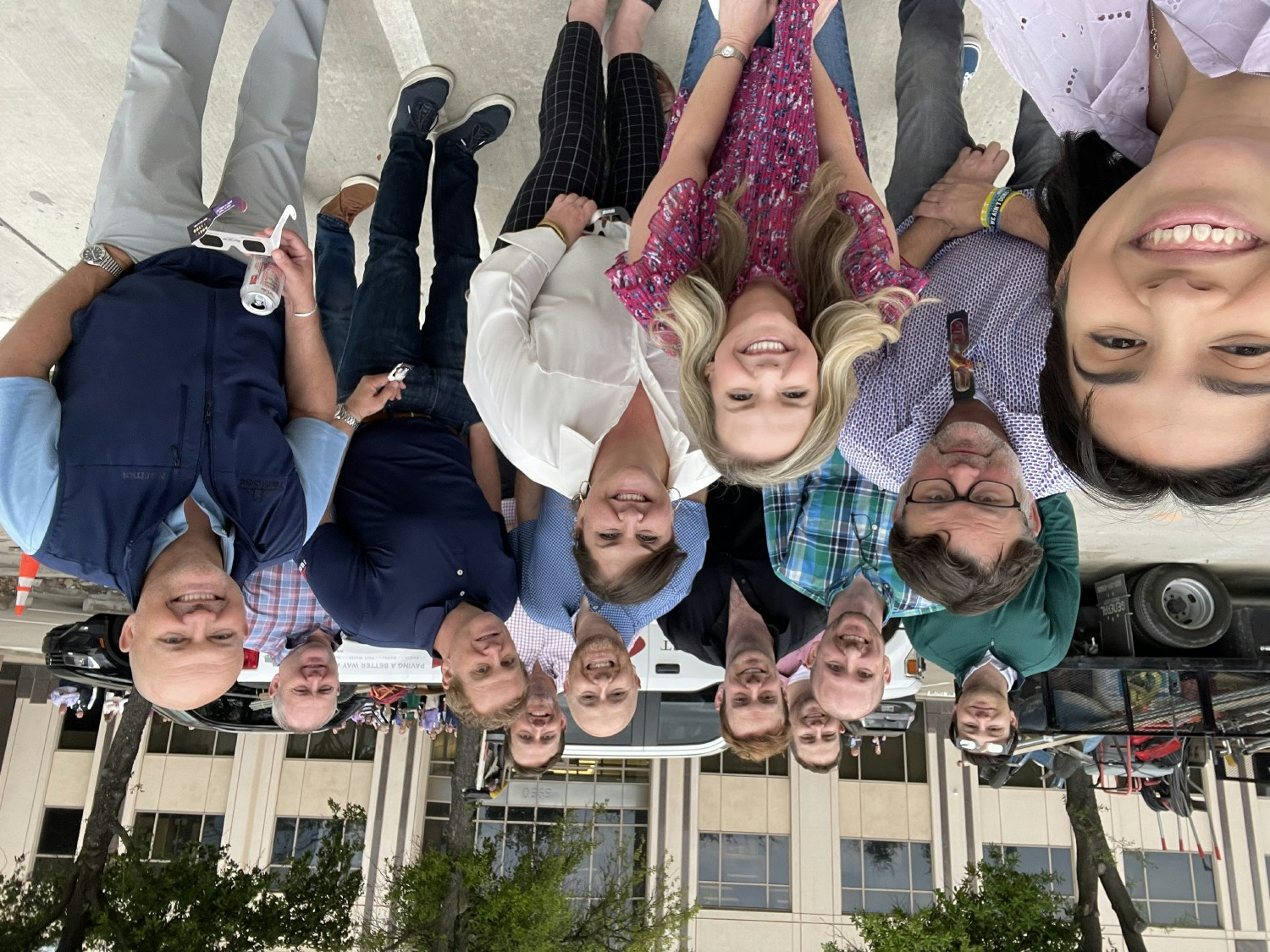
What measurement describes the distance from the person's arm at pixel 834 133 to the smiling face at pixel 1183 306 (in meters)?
1.24

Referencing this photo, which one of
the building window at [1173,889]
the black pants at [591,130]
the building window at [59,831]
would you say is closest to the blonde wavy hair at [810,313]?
the black pants at [591,130]

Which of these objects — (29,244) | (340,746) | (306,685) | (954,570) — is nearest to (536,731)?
(306,685)

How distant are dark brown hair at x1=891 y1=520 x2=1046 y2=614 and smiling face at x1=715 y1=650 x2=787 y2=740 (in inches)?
40.8

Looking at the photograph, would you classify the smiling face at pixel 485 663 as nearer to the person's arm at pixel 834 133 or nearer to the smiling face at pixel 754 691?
the smiling face at pixel 754 691

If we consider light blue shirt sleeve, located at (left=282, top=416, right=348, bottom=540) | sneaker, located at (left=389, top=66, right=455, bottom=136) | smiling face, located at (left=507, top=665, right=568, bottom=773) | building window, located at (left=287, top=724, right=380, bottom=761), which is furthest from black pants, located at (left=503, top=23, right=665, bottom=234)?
building window, located at (left=287, top=724, right=380, bottom=761)

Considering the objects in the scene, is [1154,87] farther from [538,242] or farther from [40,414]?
[40,414]

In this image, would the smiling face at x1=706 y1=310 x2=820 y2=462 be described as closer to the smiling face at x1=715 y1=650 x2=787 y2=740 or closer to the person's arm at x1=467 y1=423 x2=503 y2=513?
the smiling face at x1=715 y1=650 x2=787 y2=740

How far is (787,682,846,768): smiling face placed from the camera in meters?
3.67

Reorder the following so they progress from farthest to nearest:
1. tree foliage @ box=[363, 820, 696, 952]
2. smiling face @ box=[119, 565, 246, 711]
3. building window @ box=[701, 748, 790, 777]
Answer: building window @ box=[701, 748, 790, 777], tree foliage @ box=[363, 820, 696, 952], smiling face @ box=[119, 565, 246, 711]

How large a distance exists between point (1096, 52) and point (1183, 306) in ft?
2.78

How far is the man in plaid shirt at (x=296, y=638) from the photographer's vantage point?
360cm

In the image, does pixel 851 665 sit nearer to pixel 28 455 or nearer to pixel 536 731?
pixel 536 731

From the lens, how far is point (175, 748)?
1400 centimetres

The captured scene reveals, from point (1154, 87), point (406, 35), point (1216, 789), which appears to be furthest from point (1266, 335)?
point (1216, 789)
